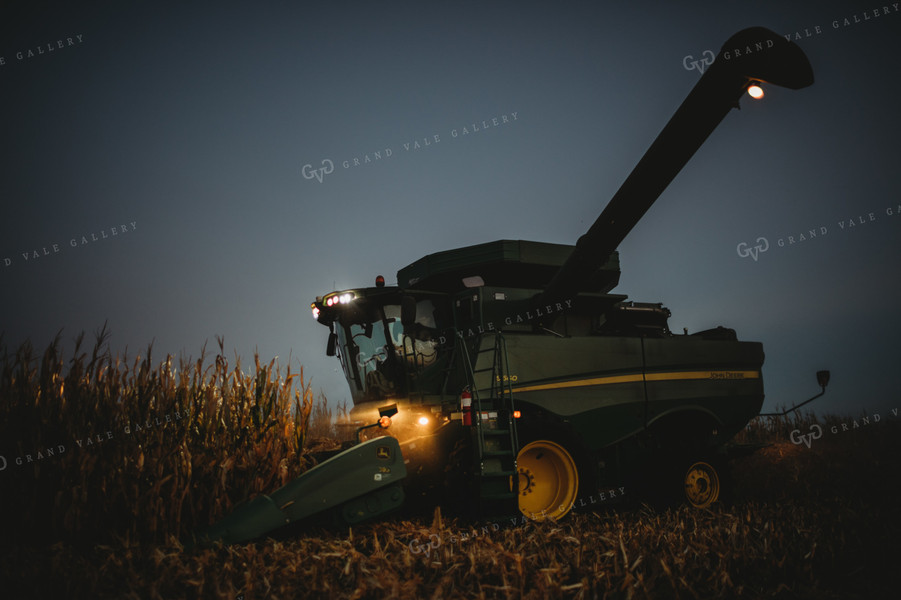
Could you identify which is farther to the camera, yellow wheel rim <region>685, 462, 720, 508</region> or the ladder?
yellow wheel rim <region>685, 462, 720, 508</region>

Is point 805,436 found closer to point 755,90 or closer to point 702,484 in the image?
point 702,484

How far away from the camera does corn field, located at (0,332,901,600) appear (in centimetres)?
321

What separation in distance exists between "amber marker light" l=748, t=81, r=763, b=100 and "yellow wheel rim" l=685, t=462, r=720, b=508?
12.7 ft

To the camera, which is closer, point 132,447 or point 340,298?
point 132,447

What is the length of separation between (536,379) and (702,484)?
101 inches

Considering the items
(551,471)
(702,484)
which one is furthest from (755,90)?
(702,484)

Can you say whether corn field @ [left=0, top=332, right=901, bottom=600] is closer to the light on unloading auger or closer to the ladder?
the ladder

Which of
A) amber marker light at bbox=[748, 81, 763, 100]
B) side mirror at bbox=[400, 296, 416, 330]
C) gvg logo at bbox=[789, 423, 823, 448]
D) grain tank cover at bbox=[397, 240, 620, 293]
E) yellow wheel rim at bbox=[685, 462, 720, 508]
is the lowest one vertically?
yellow wheel rim at bbox=[685, 462, 720, 508]

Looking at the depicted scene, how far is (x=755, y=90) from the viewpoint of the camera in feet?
14.7

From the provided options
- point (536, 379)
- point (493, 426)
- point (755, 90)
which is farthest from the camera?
point (536, 379)

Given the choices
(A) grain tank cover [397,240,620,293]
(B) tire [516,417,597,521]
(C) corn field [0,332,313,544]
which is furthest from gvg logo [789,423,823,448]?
(C) corn field [0,332,313,544]

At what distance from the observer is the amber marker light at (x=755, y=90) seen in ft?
14.6

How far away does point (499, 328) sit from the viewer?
6113 millimetres

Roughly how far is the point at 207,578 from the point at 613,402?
13.7 feet
